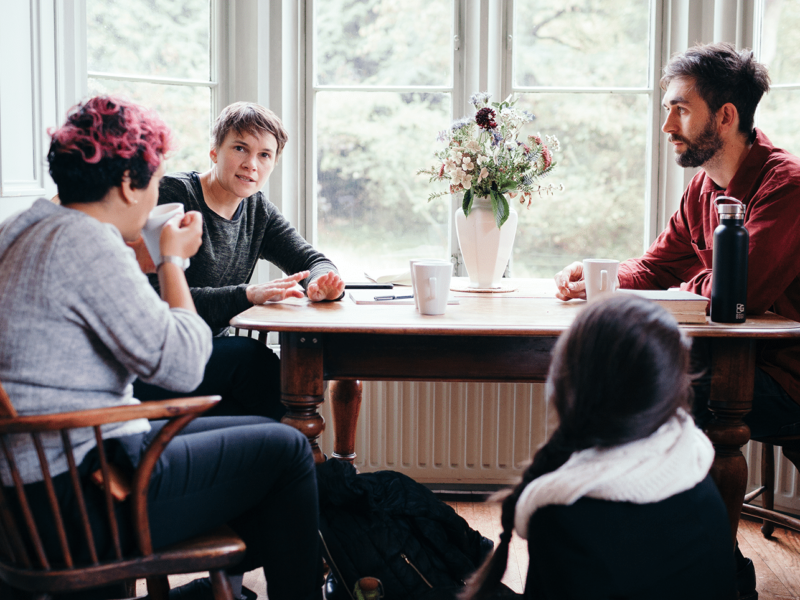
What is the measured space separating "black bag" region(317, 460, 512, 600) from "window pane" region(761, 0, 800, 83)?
2.00 m

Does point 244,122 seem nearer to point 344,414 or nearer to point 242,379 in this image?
point 242,379

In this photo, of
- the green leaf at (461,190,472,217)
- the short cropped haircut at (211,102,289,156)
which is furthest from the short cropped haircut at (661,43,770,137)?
the short cropped haircut at (211,102,289,156)

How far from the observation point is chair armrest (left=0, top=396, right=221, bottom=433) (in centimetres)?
109

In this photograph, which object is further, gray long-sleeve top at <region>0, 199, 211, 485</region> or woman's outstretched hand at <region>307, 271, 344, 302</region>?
woman's outstretched hand at <region>307, 271, 344, 302</region>

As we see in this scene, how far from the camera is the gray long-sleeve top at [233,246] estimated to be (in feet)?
7.07

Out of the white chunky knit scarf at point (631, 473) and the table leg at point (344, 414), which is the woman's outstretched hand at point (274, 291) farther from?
the white chunky knit scarf at point (631, 473)

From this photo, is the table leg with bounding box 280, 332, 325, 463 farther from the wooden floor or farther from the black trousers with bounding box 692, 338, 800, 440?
the black trousers with bounding box 692, 338, 800, 440

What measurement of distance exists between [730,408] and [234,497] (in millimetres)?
1077

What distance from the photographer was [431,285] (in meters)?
1.72

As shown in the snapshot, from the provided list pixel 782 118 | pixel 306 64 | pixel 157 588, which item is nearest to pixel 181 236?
pixel 157 588

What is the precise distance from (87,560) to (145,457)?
190 millimetres

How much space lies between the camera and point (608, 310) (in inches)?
40.1

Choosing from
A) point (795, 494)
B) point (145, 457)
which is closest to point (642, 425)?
point (145, 457)

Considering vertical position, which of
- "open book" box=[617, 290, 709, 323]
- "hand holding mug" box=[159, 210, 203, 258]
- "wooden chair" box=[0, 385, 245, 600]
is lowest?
"wooden chair" box=[0, 385, 245, 600]
